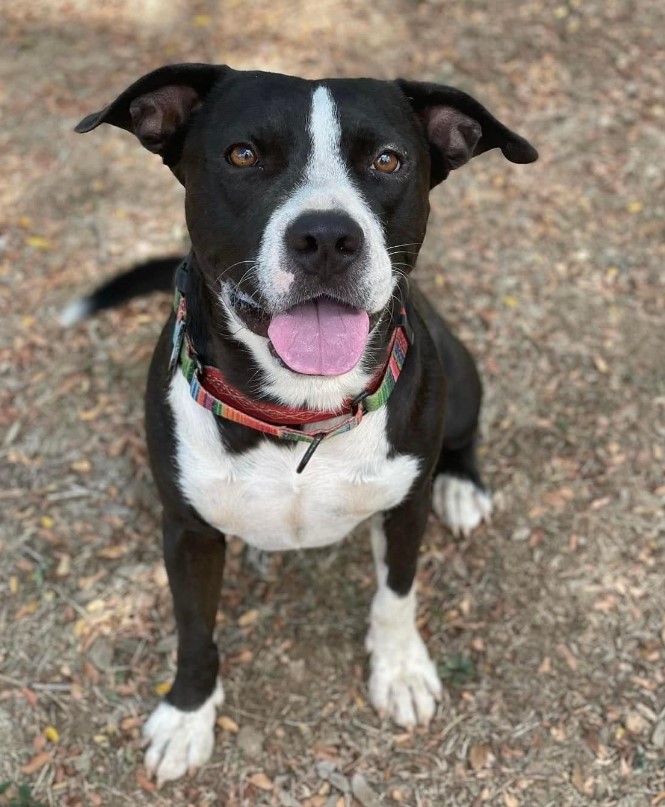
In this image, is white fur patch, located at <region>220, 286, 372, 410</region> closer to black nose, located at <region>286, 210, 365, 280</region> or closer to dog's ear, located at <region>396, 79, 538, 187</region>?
black nose, located at <region>286, 210, 365, 280</region>

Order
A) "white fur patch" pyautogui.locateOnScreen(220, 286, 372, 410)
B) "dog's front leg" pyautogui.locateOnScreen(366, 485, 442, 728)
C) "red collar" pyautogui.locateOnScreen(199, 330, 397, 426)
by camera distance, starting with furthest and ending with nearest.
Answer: "dog's front leg" pyautogui.locateOnScreen(366, 485, 442, 728) → "red collar" pyautogui.locateOnScreen(199, 330, 397, 426) → "white fur patch" pyautogui.locateOnScreen(220, 286, 372, 410)

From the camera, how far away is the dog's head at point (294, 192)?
233 centimetres

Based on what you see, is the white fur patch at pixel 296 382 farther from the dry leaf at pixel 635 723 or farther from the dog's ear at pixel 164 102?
the dry leaf at pixel 635 723

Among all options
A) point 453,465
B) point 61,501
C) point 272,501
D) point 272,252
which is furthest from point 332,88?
point 61,501

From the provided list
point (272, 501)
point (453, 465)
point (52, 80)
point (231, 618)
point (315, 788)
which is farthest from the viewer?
point (52, 80)

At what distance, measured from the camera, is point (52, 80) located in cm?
598

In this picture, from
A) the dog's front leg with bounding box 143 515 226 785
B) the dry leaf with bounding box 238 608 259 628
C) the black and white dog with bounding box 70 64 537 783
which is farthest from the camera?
the dry leaf with bounding box 238 608 259 628

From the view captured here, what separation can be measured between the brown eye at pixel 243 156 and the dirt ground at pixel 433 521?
1.96m

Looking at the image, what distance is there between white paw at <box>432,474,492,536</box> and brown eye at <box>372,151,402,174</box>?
71.6 inches

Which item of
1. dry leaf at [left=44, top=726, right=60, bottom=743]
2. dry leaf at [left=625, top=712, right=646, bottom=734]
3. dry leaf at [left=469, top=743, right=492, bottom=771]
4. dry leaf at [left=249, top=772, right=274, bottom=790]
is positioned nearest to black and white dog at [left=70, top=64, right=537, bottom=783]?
dry leaf at [left=249, top=772, right=274, bottom=790]

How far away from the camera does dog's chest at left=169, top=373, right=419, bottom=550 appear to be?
2.75 meters

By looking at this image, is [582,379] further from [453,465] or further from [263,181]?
[263,181]

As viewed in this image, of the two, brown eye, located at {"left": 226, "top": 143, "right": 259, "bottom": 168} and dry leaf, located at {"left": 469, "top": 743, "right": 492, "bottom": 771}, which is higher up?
brown eye, located at {"left": 226, "top": 143, "right": 259, "bottom": 168}

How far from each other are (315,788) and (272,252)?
2053mm
